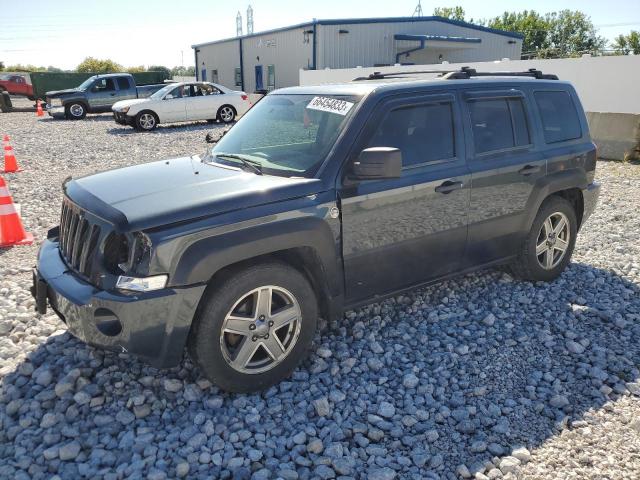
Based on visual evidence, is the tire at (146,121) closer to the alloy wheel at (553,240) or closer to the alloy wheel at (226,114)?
the alloy wheel at (226,114)

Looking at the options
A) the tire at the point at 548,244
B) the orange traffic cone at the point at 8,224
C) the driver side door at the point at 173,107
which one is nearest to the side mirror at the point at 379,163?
the tire at the point at 548,244

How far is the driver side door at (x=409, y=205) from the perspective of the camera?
3629mm

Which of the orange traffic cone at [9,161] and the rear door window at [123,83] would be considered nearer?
the orange traffic cone at [9,161]

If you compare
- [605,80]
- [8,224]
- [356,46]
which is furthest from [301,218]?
[356,46]

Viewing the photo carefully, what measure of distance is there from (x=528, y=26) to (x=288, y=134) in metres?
97.9

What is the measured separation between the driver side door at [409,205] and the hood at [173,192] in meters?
0.47

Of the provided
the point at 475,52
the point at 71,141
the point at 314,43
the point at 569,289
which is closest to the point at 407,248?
the point at 569,289

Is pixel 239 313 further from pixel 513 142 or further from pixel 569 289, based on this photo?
pixel 569 289

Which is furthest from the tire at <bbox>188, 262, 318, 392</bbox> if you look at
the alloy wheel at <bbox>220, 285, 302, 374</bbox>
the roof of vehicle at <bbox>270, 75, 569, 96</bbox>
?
the roof of vehicle at <bbox>270, 75, 569, 96</bbox>

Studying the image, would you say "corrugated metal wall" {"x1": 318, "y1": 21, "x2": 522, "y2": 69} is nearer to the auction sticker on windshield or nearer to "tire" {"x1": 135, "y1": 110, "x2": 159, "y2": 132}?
"tire" {"x1": 135, "y1": 110, "x2": 159, "y2": 132}

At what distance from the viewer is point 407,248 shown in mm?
3898

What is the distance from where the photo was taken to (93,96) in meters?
22.2

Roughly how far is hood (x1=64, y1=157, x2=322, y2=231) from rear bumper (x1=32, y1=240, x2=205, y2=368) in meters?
0.41

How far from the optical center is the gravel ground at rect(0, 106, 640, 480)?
111 inches
